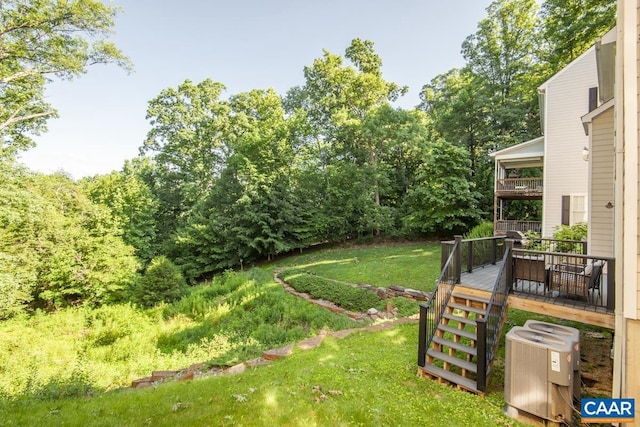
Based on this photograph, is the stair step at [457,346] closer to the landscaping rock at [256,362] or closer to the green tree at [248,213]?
the landscaping rock at [256,362]

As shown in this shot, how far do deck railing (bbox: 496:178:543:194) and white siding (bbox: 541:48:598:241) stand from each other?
203 centimetres

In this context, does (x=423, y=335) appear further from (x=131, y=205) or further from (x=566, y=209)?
(x=131, y=205)

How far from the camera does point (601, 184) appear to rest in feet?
17.2

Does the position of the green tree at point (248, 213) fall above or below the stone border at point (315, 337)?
above

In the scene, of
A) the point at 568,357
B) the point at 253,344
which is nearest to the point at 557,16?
the point at 568,357

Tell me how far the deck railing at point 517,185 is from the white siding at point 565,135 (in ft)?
6.66

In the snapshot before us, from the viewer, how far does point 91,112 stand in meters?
12.5

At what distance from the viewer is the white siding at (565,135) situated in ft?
34.7

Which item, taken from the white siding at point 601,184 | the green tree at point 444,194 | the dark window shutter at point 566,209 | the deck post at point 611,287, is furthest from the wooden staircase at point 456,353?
the green tree at point 444,194

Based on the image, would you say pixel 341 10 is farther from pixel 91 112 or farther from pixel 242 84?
pixel 242 84

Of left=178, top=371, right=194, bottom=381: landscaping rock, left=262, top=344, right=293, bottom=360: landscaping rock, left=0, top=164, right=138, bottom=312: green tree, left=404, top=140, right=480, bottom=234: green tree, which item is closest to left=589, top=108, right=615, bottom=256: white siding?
left=262, top=344, right=293, bottom=360: landscaping rock

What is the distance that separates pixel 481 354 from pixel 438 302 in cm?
121

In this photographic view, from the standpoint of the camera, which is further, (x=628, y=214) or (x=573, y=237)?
(x=573, y=237)

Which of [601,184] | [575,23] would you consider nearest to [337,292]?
[601,184]
